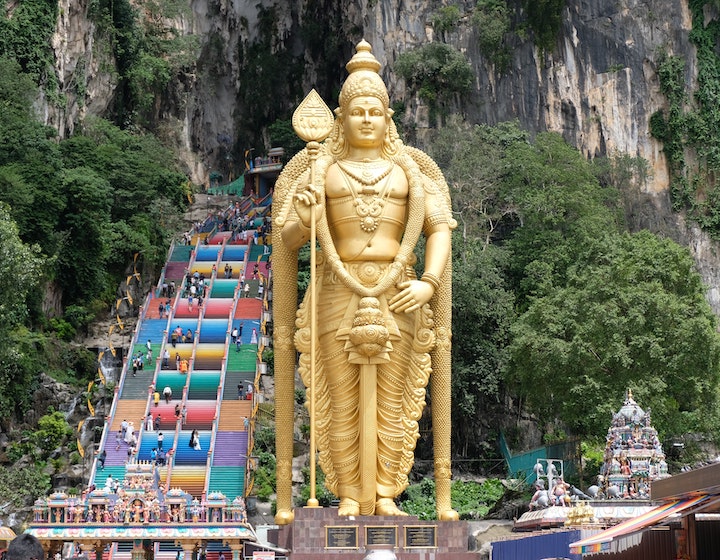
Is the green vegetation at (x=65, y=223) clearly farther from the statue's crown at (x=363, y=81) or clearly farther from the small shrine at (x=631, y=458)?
the small shrine at (x=631, y=458)

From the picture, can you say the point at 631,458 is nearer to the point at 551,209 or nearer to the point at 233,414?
the point at 233,414

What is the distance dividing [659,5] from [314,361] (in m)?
24.9

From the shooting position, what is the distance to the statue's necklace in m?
13.6

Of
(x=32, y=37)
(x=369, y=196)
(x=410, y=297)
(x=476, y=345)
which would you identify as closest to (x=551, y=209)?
(x=476, y=345)

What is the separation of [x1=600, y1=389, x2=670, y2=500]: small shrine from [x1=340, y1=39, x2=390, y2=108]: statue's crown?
17.4 ft

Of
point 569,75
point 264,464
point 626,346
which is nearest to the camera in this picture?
point 626,346

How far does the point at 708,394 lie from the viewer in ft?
73.1

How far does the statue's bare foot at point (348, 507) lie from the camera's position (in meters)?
13.0

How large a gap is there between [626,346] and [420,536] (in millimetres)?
10372

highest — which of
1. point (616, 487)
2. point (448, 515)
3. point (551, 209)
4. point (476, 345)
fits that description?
point (551, 209)

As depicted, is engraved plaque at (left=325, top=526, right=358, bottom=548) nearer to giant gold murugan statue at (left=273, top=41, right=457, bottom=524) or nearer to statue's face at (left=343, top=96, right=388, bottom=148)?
giant gold murugan statue at (left=273, top=41, right=457, bottom=524)

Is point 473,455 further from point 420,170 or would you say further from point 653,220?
point 420,170

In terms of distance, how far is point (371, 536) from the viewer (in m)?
12.8

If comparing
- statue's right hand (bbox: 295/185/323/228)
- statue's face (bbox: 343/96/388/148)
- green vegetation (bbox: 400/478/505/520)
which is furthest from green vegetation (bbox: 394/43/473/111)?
statue's right hand (bbox: 295/185/323/228)
